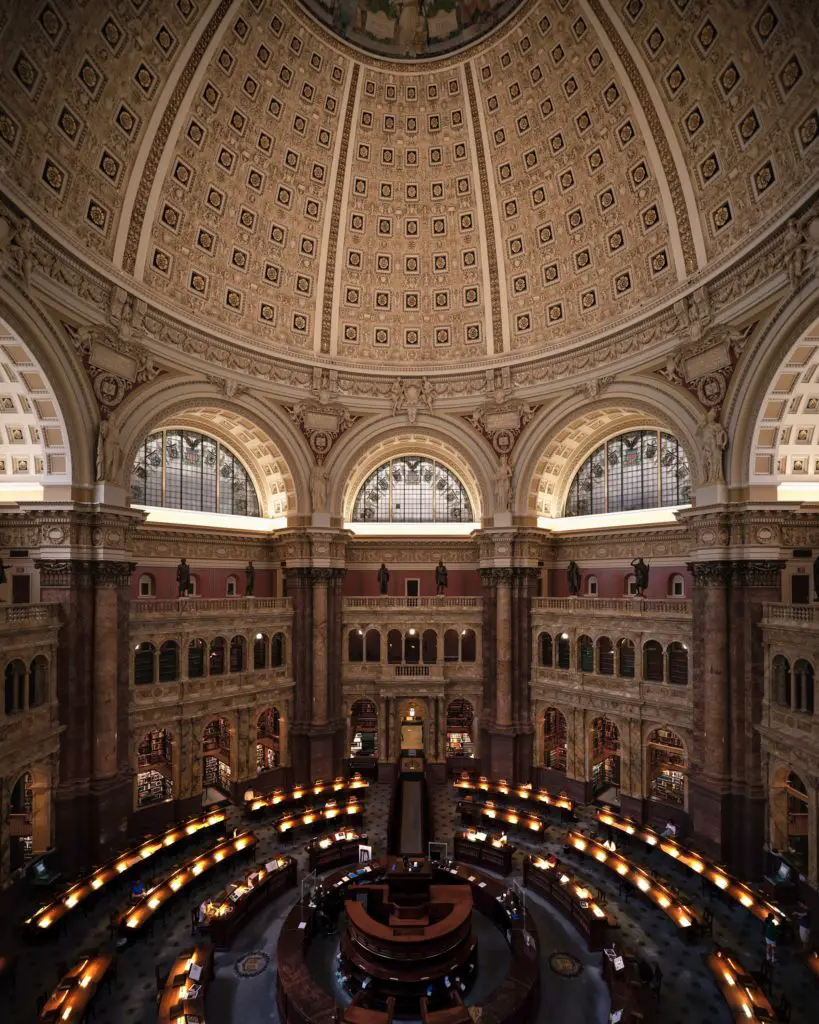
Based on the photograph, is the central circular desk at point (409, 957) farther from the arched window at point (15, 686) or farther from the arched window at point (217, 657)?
the arched window at point (217, 657)

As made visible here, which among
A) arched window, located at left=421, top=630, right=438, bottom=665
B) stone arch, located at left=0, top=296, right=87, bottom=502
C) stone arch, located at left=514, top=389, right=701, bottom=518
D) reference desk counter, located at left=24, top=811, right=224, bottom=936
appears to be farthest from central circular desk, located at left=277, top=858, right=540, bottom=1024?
stone arch, located at left=514, top=389, right=701, bottom=518

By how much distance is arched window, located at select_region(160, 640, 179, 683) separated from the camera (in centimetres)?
2842

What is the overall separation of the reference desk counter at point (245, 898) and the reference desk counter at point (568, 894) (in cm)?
933

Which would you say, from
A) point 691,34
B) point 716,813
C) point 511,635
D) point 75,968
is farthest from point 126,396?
point 716,813

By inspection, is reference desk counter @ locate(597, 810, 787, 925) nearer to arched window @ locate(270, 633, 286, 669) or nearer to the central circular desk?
the central circular desk

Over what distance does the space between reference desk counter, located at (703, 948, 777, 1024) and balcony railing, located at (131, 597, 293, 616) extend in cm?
2394

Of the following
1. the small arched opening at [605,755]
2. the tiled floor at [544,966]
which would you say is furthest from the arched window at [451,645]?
the tiled floor at [544,966]

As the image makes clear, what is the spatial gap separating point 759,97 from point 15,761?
35804 mm

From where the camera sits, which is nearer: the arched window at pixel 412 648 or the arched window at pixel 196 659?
the arched window at pixel 196 659

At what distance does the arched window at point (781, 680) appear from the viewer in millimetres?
22562

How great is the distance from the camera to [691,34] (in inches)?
885

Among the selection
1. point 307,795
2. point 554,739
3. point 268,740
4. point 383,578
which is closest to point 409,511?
point 383,578

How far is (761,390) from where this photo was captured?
23328mm

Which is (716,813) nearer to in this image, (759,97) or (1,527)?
(759,97)
